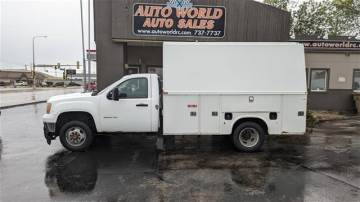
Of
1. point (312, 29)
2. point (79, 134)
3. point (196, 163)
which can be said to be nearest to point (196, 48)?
point (196, 163)

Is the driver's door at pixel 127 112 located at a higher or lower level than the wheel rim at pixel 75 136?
higher

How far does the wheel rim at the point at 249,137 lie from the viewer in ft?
28.3

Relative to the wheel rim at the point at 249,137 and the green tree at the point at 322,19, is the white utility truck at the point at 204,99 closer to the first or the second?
the wheel rim at the point at 249,137

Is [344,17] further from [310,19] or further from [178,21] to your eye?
[178,21]

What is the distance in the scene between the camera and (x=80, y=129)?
8.60 meters

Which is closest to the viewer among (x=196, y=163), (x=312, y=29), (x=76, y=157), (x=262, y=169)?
(x=262, y=169)

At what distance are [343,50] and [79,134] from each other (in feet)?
49.8

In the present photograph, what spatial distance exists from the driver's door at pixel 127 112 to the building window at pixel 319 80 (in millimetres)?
12714

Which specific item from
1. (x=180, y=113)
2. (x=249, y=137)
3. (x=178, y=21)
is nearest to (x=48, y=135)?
(x=180, y=113)

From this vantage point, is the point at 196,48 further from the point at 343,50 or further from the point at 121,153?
the point at 343,50

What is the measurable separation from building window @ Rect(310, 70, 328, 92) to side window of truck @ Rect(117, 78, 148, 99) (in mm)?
12645

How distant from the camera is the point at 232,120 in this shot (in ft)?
27.7

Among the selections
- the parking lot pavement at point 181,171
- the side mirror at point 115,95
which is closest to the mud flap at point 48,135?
the parking lot pavement at point 181,171

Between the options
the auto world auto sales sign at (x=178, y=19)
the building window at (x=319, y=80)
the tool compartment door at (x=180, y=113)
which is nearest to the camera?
the tool compartment door at (x=180, y=113)
